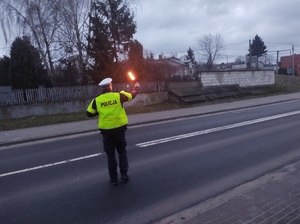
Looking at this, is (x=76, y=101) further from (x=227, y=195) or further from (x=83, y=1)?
(x=227, y=195)

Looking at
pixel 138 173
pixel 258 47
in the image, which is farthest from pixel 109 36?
pixel 258 47

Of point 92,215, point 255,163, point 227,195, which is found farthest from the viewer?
point 255,163

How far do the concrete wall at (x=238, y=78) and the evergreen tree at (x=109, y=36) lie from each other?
7116 millimetres

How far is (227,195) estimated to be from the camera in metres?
4.77

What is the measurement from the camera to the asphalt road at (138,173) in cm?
456

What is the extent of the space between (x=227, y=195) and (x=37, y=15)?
77.4 ft

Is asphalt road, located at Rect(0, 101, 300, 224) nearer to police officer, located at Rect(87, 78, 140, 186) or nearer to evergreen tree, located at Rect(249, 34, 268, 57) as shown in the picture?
police officer, located at Rect(87, 78, 140, 186)

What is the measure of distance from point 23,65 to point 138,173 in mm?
20154

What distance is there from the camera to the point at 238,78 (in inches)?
1136

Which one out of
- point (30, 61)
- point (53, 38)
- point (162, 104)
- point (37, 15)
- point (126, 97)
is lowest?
point (162, 104)

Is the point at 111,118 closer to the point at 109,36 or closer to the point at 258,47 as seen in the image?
the point at 109,36

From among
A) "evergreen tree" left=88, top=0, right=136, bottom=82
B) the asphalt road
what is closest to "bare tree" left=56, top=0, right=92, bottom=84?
"evergreen tree" left=88, top=0, right=136, bottom=82

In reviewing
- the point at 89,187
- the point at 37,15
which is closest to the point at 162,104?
the point at 37,15

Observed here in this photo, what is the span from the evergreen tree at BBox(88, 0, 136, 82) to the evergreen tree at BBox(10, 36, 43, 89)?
4.33 meters
